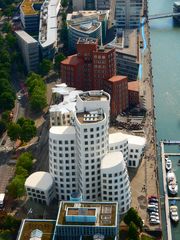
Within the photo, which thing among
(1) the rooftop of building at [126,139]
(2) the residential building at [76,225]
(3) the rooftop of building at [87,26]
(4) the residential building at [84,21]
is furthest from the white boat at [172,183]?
(3) the rooftop of building at [87,26]

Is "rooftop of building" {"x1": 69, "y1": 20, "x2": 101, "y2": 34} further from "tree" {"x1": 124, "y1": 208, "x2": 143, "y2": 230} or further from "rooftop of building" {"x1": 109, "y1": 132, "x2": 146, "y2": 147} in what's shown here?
"tree" {"x1": 124, "y1": 208, "x2": 143, "y2": 230}

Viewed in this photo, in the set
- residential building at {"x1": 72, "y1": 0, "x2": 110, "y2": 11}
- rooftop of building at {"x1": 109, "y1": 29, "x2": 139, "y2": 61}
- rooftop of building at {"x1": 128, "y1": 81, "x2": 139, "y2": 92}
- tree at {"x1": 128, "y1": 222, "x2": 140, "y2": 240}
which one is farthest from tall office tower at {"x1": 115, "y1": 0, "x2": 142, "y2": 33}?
tree at {"x1": 128, "y1": 222, "x2": 140, "y2": 240}

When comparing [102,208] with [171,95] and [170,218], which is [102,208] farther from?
[171,95]

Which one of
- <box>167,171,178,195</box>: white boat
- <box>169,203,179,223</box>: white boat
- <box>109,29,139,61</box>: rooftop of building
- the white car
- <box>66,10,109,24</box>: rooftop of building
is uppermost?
<box>66,10,109,24</box>: rooftop of building

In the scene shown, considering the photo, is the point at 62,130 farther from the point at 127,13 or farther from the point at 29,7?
the point at 29,7

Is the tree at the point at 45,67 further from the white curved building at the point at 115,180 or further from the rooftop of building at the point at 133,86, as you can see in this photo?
the white curved building at the point at 115,180

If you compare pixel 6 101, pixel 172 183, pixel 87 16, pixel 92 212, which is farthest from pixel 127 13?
pixel 92 212

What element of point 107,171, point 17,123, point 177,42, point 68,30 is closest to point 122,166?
point 107,171
